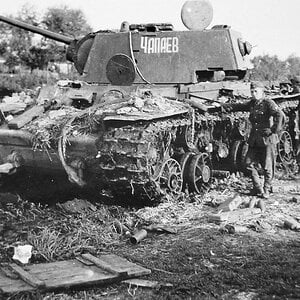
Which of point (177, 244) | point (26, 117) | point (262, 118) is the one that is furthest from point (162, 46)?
point (177, 244)

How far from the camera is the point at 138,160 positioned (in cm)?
706

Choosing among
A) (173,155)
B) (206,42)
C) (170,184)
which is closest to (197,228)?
(170,184)

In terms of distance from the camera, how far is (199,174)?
8609 millimetres

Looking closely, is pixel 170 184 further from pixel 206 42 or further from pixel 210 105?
pixel 206 42

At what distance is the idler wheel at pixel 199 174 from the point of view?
8398mm

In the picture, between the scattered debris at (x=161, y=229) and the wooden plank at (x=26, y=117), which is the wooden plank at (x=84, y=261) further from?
the wooden plank at (x=26, y=117)

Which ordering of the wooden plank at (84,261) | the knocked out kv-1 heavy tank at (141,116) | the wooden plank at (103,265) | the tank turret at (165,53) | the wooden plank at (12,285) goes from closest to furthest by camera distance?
the wooden plank at (12,285)
the wooden plank at (103,265)
the wooden plank at (84,261)
the knocked out kv-1 heavy tank at (141,116)
the tank turret at (165,53)

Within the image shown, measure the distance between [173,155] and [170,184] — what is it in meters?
0.68

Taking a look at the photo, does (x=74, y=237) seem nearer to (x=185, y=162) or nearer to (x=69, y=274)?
(x=69, y=274)

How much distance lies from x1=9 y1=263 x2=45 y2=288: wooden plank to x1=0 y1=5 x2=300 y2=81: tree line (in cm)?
2786

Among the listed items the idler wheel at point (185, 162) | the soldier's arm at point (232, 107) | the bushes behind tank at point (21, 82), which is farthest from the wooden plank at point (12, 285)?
the bushes behind tank at point (21, 82)

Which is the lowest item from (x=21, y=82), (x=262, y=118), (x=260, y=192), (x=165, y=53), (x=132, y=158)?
(x=21, y=82)

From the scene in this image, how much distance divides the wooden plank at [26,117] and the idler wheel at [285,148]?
4.97 meters

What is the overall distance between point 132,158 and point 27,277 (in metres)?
2.66
